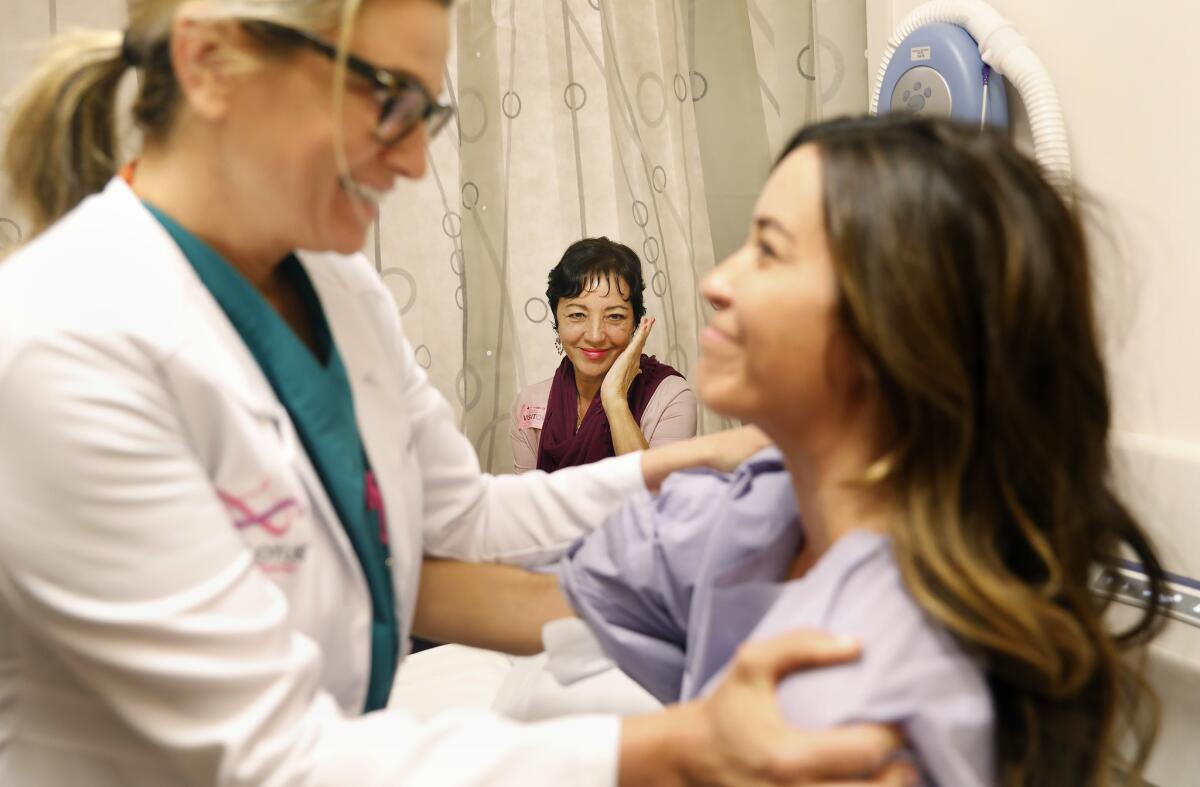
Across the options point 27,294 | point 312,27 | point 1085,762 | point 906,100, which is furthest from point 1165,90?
point 27,294

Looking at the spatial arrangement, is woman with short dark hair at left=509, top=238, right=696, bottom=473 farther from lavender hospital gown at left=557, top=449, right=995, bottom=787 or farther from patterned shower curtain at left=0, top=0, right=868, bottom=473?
lavender hospital gown at left=557, top=449, right=995, bottom=787

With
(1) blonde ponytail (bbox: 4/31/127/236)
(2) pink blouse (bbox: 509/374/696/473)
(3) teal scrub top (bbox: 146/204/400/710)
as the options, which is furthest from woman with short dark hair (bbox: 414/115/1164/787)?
(2) pink blouse (bbox: 509/374/696/473)

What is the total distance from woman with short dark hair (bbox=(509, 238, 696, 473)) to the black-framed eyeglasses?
165 cm

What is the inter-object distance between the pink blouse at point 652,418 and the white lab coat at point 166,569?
5.28ft

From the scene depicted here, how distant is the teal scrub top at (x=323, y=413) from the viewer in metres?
0.93

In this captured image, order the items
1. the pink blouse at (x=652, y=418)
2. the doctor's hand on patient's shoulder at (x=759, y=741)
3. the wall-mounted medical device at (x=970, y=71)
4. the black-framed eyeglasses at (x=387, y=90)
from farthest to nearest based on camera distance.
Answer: the pink blouse at (x=652, y=418), the wall-mounted medical device at (x=970, y=71), the black-framed eyeglasses at (x=387, y=90), the doctor's hand on patient's shoulder at (x=759, y=741)

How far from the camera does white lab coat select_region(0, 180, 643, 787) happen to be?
747 millimetres

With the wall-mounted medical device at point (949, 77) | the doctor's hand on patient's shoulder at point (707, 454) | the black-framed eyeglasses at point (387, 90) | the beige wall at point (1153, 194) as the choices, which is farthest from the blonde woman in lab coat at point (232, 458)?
the wall-mounted medical device at point (949, 77)

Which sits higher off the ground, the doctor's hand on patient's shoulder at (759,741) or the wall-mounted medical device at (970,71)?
the wall-mounted medical device at (970,71)

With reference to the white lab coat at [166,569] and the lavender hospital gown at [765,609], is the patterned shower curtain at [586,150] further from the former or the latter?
the white lab coat at [166,569]

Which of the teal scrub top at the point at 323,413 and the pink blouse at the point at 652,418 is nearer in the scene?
the teal scrub top at the point at 323,413

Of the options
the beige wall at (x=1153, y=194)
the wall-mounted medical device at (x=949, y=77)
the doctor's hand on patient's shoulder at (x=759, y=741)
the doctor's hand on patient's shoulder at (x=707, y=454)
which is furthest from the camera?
the wall-mounted medical device at (x=949, y=77)

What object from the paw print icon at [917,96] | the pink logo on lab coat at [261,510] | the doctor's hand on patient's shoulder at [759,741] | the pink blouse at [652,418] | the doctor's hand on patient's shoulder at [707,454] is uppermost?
the paw print icon at [917,96]

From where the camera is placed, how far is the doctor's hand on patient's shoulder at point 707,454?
47.1 inches
